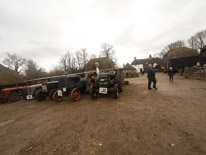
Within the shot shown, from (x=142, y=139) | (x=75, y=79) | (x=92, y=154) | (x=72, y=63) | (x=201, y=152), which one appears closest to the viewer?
(x=201, y=152)

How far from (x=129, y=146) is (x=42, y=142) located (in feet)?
6.86

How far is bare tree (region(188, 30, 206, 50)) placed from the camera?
29.7 meters

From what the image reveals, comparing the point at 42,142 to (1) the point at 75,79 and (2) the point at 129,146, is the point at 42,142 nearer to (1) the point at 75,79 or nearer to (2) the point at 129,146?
(2) the point at 129,146

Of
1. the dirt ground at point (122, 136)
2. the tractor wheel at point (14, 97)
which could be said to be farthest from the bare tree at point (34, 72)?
the dirt ground at point (122, 136)

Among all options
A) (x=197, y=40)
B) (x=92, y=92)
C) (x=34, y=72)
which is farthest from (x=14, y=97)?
(x=197, y=40)

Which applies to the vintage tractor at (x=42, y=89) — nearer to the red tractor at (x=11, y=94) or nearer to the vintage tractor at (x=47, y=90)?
the vintage tractor at (x=47, y=90)

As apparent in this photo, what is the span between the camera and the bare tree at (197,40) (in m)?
29.7

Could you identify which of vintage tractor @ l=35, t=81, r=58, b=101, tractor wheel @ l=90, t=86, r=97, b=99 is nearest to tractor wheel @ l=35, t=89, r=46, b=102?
vintage tractor @ l=35, t=81, r=58, b=101

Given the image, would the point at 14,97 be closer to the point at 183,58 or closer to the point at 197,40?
the point at 183,58

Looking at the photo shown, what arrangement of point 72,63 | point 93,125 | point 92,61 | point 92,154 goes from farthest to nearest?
point 72,63
point 92,61
point 93,125
point 92,154

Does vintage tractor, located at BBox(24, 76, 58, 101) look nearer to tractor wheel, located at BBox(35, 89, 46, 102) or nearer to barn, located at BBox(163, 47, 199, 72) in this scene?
tractor wheel, located at BBox(35, 89, 46, 102)

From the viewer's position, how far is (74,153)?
1.73 m

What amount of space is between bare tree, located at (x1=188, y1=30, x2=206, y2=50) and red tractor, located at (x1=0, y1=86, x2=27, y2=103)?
147 ft

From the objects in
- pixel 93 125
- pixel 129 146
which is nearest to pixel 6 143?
pixel 93 125
